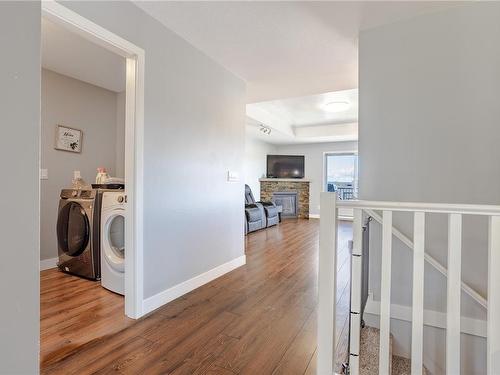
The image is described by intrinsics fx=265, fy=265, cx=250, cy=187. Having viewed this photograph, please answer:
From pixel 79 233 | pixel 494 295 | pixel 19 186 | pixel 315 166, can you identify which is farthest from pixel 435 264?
pixel 315 166

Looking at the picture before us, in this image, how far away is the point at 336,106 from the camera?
4.91 m

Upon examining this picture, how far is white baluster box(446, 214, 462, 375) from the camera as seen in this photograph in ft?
3.63

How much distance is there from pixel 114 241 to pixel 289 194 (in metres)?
5.93

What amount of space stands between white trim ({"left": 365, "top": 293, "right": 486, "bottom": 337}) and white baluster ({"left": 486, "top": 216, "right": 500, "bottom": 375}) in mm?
806

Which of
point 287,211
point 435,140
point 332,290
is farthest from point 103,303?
point 287,211

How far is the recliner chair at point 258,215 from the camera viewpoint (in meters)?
5.42

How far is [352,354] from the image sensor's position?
50.8 inches

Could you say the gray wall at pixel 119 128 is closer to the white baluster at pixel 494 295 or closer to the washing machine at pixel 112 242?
the washing machine at pixel 112 242

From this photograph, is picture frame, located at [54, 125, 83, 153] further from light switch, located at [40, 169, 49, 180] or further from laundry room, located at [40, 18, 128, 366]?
light switch, located at [40, 169, 49, 180]

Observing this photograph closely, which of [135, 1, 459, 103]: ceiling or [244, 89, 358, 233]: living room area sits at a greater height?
[135, 1, 459, 103]: ceiling

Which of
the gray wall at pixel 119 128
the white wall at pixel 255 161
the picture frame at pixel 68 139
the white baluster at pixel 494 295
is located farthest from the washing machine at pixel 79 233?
the white wall at pixel 255 161

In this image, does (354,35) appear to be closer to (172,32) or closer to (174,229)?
(172,32)

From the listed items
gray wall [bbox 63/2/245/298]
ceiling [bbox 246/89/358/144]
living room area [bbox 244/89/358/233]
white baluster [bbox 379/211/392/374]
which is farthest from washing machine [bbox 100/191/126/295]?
living room area [bbox 244/89/358/233]

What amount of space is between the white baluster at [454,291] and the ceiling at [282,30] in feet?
5.50
